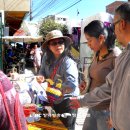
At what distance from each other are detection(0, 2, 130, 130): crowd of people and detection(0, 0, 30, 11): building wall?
1366 cm

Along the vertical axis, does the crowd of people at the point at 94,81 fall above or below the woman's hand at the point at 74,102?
above

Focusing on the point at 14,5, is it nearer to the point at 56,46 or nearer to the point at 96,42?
the point at 56,46

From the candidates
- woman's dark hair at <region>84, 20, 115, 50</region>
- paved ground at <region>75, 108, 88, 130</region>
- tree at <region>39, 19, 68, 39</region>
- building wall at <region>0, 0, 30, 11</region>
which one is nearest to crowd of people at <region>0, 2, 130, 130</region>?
woman's dark hair at <region>84, 20, 115, 50</region>

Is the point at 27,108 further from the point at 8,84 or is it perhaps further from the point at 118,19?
the point at 8,84

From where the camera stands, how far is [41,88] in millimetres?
3301

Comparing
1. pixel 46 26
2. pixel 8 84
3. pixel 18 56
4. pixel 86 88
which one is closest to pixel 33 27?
pixel 46 26

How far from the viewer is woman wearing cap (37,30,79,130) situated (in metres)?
3.38

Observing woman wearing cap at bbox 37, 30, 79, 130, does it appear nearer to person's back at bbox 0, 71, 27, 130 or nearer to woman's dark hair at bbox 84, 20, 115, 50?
woman's dark hair at bbox 84, 20, 115, 50

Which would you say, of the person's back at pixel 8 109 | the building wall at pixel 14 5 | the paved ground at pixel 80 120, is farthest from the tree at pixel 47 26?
the person's back at pixel 8 109

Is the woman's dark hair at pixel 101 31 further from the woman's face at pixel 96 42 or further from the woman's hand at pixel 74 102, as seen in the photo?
the woman's hand at pixel 74 102

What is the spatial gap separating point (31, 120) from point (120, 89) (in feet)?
Answer: 4.01

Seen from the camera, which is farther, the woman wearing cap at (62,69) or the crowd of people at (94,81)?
the woman wearing cap at (62,69)

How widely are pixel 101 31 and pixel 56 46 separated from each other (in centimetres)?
79

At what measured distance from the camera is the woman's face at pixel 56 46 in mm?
3797
